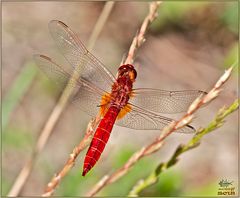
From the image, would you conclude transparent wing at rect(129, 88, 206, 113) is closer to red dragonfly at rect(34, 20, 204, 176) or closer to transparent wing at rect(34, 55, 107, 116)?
red dragonfly at rect(34, 20, 204, 176)

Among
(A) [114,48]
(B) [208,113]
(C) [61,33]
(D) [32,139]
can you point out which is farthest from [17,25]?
(C) [61,33]

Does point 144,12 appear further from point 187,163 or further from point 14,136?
point 14,136

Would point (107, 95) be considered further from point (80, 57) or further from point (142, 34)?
point (142, 34)

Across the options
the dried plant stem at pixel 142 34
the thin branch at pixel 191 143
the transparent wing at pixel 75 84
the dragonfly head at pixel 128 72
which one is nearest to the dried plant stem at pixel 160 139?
the thin branch at pixel 191 143

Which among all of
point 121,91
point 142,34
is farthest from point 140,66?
point 142,34

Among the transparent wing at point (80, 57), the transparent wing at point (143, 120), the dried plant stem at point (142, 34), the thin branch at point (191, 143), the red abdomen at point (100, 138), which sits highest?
the transparent wing at point (80, 57)

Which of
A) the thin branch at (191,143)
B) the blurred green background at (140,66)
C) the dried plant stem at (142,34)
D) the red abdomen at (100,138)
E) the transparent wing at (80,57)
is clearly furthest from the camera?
the blurred green background at (140,66)

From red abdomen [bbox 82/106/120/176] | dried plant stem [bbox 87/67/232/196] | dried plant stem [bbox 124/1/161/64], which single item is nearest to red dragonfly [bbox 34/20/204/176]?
red abdomen [bbox 82/106/120/176]

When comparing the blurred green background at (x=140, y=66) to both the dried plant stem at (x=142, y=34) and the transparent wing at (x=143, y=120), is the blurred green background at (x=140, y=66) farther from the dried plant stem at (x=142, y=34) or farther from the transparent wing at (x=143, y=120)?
the dried plant stem at (x=142, y=34)
